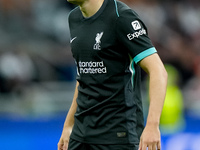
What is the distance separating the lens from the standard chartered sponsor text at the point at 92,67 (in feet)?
11.0

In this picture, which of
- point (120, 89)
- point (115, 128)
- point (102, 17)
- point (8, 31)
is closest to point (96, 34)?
point (102, 17)

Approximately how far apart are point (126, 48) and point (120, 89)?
25 centimetres

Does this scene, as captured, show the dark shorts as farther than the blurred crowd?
No

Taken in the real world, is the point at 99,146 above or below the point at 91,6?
below

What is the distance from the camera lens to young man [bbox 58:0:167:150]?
10.6ft

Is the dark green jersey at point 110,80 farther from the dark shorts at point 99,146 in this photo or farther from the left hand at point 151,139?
the left hand at point 151,139

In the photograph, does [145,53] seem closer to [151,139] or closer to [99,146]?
[151,139]

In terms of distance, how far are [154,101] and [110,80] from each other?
0.38m

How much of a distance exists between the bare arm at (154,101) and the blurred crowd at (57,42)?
8.89 metres

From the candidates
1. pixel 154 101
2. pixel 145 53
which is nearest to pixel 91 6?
pixel 145 53

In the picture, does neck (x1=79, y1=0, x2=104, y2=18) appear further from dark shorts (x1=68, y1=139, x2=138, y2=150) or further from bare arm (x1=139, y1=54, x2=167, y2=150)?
dark shorts (x1=68, y1=139, x2=138, y2=150)

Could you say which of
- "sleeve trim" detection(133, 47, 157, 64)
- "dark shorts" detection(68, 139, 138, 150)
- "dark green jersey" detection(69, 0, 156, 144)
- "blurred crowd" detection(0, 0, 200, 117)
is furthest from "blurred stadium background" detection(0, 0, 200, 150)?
"sleeve trim" detection(133, 47, 157, 64)

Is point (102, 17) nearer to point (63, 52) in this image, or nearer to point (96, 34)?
point (96, 34)

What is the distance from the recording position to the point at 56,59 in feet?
41.2
